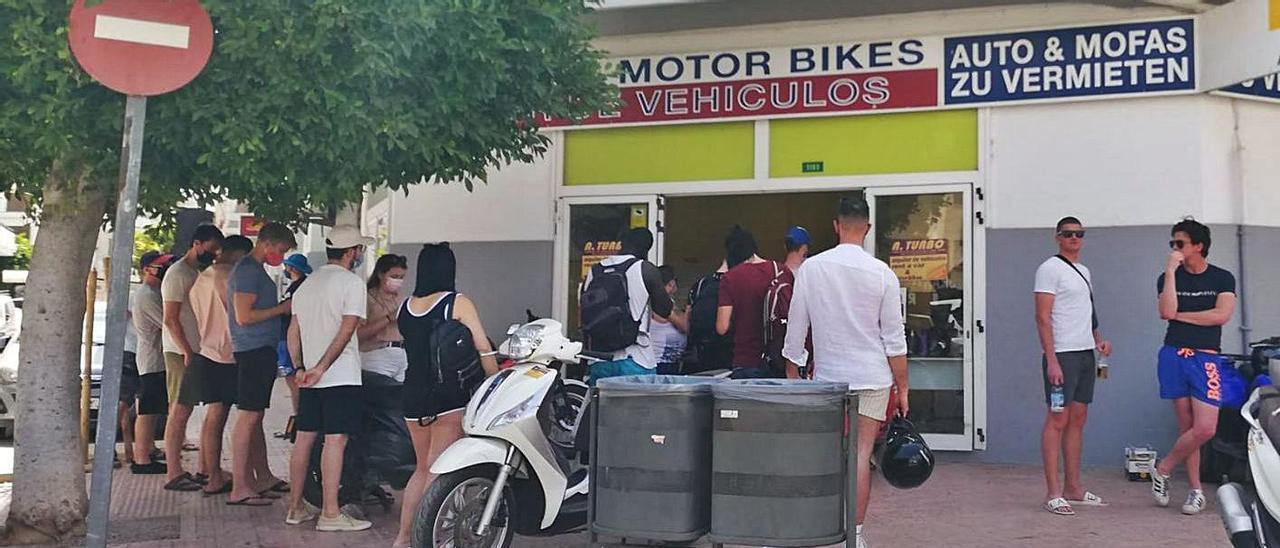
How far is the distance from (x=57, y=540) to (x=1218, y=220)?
26.4 feet

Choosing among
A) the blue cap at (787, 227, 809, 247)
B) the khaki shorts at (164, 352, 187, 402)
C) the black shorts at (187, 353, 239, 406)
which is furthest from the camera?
the khaki shorts at (164, 352, 187, 402)

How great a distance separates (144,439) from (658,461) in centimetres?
556

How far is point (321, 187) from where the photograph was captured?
586 cm

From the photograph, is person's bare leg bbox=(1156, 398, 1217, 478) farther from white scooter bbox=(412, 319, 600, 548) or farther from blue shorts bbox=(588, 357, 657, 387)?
white scooter bbox=(412, 319, 600, 548)

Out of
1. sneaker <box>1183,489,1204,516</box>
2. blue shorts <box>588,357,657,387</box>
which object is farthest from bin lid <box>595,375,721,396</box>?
sneaker <box>1183,489,1204,516</box>

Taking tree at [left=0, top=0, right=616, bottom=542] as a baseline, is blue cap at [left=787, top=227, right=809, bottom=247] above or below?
below

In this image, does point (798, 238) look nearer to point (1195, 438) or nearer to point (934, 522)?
point (934, 522)

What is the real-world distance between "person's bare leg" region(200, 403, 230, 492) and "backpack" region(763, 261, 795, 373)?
3.75m

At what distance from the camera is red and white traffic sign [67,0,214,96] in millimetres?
4289

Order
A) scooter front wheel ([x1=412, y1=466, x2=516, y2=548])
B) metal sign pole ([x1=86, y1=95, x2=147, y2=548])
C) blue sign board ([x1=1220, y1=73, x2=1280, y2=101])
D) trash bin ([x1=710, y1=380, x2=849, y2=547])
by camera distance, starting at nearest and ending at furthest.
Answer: metal sign pole ([x1=86, y1=95, x2=147, y2=548]), trash bin ([x1=710, y1=380, x2=849, y2=547]), scooter front wheel ([x1=412, y1=466, x2=516, y2=548]), blue sign board ([x1=1220, y1=73, x2=1280, y2=101])

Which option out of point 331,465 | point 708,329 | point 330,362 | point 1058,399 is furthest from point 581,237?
point 1058,399

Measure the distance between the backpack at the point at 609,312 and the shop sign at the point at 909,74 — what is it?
200 centimetres

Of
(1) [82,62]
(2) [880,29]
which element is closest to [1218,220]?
(2) [880,29]

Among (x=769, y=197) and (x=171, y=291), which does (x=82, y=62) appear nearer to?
(x=171, y=291)
